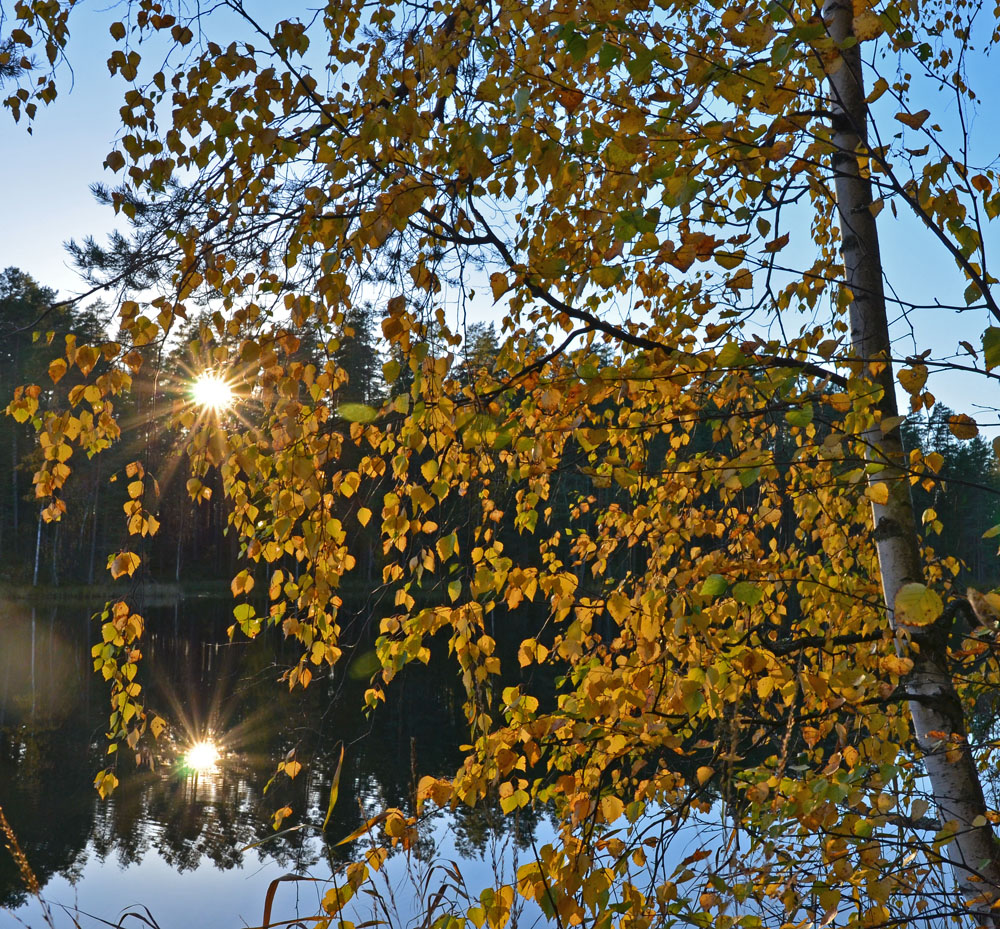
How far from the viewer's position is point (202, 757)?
401 inches

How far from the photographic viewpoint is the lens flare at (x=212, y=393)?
6.30ft

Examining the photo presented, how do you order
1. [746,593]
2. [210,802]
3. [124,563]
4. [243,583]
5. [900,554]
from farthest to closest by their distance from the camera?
[210,802] → [900,554] → [243,583] → [124,563] → [746,593]

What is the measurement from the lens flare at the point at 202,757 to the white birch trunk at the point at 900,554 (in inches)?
354

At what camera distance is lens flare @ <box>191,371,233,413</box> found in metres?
1.92

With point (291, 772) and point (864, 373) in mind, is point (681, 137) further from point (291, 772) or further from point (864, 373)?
point (291, 772)

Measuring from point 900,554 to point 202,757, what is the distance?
383 inches

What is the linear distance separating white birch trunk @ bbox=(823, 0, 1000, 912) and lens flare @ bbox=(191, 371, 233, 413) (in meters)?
1.63

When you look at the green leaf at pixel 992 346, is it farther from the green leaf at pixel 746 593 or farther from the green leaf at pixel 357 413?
the green leaf at pixel 357 413

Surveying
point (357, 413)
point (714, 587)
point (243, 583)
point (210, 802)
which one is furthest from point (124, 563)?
point (210, 802)

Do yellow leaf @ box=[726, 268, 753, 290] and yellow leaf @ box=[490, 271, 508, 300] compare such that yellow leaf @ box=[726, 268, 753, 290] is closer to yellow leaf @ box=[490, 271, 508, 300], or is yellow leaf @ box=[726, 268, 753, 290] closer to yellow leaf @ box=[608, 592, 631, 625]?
yellow leaf @ box=[490, 271, 508, 300]

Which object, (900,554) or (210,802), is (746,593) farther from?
(210,802)

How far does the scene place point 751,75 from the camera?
57.8 inches

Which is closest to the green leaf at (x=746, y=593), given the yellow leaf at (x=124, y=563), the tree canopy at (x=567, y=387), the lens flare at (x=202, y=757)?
the tree canopy at (x=567, y=387)

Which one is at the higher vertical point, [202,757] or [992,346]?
[202,757]
